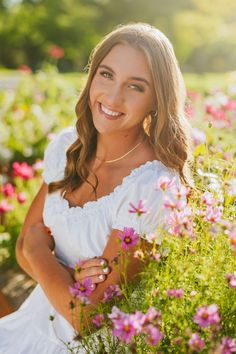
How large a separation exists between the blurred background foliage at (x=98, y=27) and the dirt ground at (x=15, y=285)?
23.3 m

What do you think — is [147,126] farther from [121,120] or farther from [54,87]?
[54,87]

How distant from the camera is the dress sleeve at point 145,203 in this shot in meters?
1.99

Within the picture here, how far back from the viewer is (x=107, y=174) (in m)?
2.34

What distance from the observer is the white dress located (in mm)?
2043

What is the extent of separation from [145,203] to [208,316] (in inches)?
24.7

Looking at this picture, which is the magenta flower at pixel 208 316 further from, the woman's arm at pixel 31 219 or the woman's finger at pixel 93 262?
the woman's arm at pixel 31 219

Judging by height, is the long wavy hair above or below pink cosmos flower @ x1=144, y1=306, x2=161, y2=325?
above

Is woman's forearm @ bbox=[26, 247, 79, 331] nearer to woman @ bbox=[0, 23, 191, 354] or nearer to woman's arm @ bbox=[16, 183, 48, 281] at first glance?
woman @ bbox=[0, 23, 191, 354]

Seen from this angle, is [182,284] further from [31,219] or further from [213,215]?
[31,219]

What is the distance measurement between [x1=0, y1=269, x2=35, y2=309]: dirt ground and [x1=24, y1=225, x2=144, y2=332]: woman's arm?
1163 mm

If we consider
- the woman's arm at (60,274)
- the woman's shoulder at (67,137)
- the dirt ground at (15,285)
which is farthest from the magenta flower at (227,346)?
the dirt ground at (15,285)

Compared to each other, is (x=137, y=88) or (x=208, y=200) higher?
(x=137, y=88)

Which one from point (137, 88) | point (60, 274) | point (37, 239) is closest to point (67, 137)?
point (37, 239)

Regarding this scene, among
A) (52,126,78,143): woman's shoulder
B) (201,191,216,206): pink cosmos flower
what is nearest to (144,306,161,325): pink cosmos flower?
(201,191,216,206): pink cosmos flower
